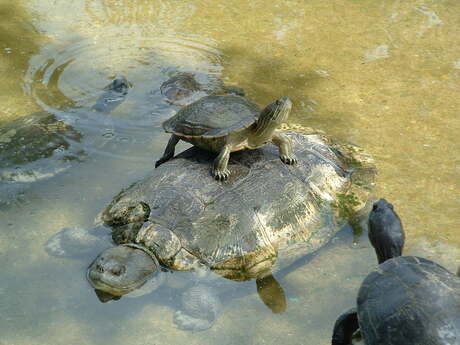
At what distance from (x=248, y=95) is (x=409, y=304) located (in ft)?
15.1

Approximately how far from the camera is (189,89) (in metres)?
7.43

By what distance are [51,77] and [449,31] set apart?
250 inches

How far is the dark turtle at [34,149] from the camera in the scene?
19.2ft

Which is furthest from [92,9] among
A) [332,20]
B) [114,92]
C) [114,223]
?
[114,223]

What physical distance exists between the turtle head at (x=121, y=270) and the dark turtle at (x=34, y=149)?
1.73 meters

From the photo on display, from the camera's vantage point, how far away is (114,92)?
23.9 ft

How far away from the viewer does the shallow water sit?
436 cm

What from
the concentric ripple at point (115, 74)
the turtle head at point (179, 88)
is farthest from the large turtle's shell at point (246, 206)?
the turtle head at point (179, 88)

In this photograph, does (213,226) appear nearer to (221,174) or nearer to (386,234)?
(221,174)

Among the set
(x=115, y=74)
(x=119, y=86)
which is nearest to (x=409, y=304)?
(x=119, y=86)

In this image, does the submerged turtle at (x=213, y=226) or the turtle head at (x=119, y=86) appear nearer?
the submerged turtle at (x=213, y=226)

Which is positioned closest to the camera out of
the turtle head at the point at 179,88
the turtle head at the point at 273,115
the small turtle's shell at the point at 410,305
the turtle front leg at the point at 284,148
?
the small turtle's shell at the point at 410,305

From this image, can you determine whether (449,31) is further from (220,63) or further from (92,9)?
(92,9)

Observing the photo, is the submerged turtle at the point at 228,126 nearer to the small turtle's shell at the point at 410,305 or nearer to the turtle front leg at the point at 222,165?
the turtle front leg at the point at 222,165
